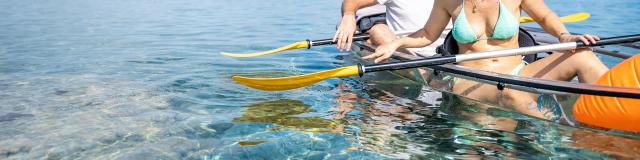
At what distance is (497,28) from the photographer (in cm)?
425

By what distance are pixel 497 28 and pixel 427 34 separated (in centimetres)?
54

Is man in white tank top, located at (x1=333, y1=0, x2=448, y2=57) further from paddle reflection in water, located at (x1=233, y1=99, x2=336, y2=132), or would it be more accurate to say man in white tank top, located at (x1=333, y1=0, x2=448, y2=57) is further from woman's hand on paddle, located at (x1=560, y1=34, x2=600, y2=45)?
woman's hand on paddle, located at (x1=560, y1=34, x2=600, y2=45)

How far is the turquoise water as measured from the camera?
3.93 metres

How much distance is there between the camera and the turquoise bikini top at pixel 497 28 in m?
4.20

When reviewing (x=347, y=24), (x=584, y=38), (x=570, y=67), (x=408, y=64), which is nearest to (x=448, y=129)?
(x=408, y=64)

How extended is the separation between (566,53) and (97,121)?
343 centimetres

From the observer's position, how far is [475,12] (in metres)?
4.28

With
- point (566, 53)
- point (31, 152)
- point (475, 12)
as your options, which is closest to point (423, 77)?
point (475, 12)

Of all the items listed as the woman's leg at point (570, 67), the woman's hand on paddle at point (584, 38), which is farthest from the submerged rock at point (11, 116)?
the woman's hand on paddle at point (584, 38)

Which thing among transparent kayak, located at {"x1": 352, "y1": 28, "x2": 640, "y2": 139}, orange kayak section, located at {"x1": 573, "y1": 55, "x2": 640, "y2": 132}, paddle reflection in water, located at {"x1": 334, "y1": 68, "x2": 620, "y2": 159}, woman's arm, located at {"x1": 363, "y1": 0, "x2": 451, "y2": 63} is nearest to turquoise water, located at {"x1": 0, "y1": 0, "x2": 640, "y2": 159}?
paddle reflection in water, located at {"x1": 334, "y1": 68, "x2": 620, "y2": 159}

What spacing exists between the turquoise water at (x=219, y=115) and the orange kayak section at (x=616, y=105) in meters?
0.25

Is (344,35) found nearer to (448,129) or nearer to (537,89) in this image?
(448,129)

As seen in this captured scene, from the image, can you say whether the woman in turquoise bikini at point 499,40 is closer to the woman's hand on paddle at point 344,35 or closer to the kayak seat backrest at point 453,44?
the kayak seat backrest at point 453,44

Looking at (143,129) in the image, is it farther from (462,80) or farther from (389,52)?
(462,80)
